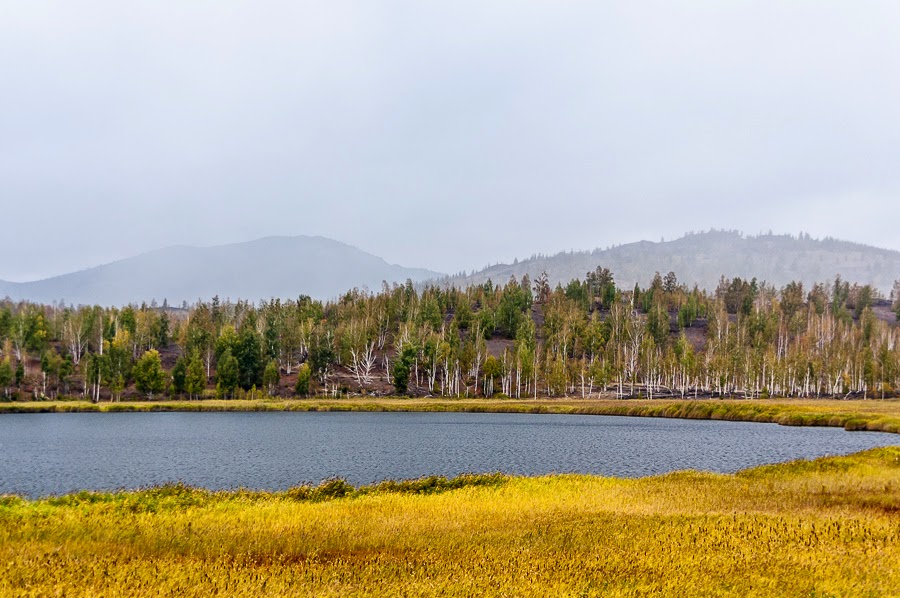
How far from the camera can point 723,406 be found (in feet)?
390

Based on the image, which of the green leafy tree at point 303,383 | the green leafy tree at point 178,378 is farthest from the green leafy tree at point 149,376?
the green leafy tree at point 303,383

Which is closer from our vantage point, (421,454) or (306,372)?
(421,454)

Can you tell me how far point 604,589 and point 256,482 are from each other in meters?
34.7

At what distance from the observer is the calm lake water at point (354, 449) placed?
47281 mm

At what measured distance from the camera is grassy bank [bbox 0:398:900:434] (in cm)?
10375

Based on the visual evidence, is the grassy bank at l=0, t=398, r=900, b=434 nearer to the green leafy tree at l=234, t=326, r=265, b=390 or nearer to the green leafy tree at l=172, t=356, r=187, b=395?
the green leafy tree at l=172, t=356, r=187, b=395

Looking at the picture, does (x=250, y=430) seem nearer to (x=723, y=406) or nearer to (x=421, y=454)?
(x=421, y=454)

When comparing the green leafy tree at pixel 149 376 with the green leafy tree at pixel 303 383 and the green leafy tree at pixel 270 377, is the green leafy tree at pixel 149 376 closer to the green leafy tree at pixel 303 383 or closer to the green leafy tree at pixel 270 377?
the green leafy tree at pixel 270 377

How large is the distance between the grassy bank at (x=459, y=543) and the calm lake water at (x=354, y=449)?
17535 millimetres

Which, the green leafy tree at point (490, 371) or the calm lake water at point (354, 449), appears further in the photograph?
the green leafy tree at point (490, 371)

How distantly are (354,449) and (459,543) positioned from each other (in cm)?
4755

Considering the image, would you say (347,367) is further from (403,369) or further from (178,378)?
(178,378)

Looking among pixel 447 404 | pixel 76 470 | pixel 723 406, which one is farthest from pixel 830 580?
pixel 447 404

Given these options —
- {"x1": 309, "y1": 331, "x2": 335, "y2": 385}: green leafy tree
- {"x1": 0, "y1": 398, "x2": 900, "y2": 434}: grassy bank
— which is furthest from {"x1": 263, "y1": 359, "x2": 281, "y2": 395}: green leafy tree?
{"x1": 309, "y1": 331, "x2": 335, "y2": 385}: green leafy tree
